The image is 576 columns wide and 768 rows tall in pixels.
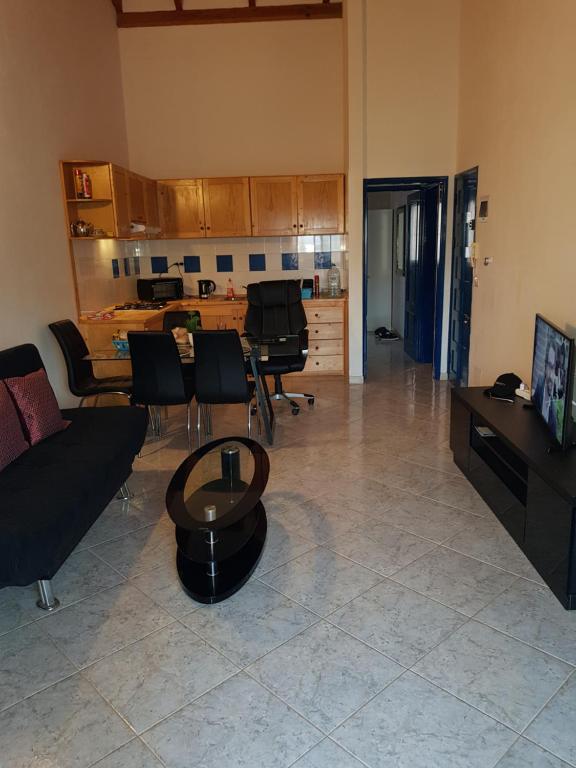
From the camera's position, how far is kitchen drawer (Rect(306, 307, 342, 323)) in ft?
21.0

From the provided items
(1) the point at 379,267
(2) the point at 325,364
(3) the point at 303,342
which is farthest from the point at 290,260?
(1) the point at 379,267

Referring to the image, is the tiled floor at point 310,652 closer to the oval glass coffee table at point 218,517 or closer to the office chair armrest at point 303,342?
the oval glass coffee table at point 218,517

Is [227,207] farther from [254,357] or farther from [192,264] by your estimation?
[254,357]

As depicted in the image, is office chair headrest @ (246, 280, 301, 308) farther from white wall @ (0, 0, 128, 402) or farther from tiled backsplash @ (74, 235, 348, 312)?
white wall @ (0, 0, 128, 402)

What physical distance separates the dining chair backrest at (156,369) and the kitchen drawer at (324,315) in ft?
7.76

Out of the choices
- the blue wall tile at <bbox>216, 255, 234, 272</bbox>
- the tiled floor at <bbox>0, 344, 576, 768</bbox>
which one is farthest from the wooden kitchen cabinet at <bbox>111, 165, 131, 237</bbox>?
the tiled floor at <bbox>0, 344, 576, 768</bbox>

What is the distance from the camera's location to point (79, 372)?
463 cm

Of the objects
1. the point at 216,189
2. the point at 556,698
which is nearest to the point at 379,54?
the point at 216,189

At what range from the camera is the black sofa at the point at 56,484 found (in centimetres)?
235

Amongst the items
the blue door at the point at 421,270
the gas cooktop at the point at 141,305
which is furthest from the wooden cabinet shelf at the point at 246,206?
the blue door at the point at 421,270

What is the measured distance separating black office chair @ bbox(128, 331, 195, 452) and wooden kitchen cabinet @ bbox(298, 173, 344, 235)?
286 centimetres

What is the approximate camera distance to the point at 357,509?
3.43 m

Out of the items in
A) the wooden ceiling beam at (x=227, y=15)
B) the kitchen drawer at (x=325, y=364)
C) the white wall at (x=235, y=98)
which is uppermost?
the wooden ceiling beam at (x=227, y=15)

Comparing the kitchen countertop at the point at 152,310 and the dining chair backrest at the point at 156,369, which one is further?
the kitchen countertop at the point at 152,310
